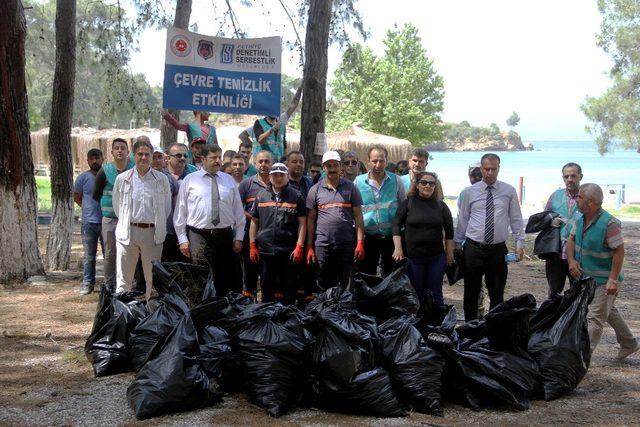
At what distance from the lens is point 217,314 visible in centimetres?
517

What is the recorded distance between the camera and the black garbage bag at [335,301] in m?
5.32

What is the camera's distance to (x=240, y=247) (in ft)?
21.7

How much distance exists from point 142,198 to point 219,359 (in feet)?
7.47

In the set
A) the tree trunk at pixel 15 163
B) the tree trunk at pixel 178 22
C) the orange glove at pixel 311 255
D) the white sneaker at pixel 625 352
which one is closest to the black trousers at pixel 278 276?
the orange glove at pixel 311 255

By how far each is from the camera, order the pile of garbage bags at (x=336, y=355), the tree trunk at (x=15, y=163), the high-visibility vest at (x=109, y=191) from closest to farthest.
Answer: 1. the pile of garbage bags at (x=336, y=355)
2. the high-visibility vest at (x=109, y=191)
3. the tree trunk at (x=15, y=163)

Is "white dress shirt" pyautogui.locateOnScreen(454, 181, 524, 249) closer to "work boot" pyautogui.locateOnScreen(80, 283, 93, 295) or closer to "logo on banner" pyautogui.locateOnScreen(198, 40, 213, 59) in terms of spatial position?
"logo on banner" pyautogui.locateOnScreen(198, 40, 213, 59)

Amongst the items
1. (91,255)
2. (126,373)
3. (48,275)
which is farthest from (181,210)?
(48,275)

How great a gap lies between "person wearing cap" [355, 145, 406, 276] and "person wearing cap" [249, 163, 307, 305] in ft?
2.09

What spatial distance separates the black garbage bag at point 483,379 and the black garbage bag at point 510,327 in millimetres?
136

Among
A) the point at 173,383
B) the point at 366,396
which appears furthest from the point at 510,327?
the point at 173,383

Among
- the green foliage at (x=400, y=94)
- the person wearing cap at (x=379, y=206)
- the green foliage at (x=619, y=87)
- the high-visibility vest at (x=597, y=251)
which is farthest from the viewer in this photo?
the green foliage at (x=400, y=94)

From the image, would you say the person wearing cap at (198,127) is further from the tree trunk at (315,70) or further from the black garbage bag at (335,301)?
the black garbage bag at (335,301)

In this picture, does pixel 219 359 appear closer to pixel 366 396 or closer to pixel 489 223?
pixel 366 396

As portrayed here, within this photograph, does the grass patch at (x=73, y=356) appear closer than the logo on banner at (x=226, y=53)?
Yes
